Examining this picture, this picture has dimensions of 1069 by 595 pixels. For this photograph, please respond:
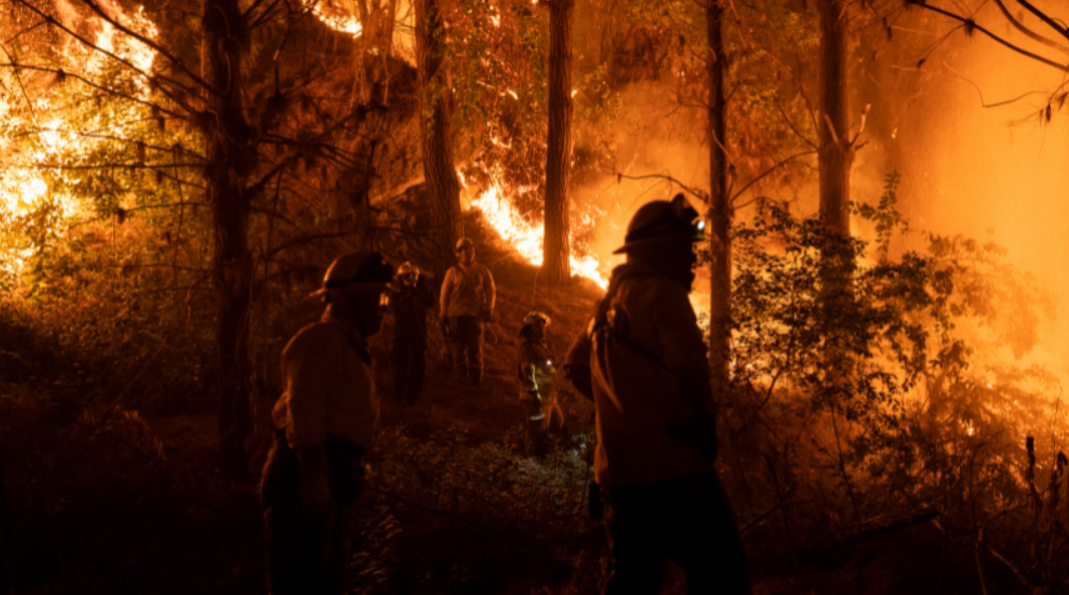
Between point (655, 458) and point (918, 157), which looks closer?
point (655, 458)

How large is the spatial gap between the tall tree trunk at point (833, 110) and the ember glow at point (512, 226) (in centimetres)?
722

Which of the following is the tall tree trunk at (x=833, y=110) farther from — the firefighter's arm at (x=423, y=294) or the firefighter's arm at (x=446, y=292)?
the firefighter's arm at (x=423, y=294)

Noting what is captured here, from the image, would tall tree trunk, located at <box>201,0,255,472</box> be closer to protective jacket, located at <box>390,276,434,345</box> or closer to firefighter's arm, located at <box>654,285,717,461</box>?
protective jacket, located at <box>390,276,434,345</box>

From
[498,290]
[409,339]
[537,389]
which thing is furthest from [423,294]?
[498,290]

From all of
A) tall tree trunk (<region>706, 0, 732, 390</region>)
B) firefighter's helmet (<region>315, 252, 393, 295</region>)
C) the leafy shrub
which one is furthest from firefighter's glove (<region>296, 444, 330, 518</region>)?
tall tree trunk (<region>706, 0, 732, 390</region>)

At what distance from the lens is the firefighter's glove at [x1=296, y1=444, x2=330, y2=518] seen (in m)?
3.39

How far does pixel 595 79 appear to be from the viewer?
1998 cm

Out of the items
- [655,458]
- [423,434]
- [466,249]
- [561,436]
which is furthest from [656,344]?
[466,249]

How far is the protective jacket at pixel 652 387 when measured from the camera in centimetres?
299

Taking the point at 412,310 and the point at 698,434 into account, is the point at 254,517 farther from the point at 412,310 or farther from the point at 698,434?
the point at 698,434

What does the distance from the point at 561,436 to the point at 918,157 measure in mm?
19007

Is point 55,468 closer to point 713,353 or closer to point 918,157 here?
point 713,353

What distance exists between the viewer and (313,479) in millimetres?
3402

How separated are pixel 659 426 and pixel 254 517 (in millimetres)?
5092
